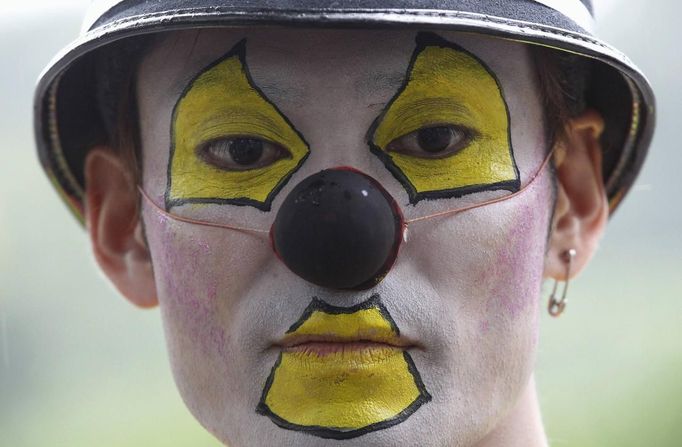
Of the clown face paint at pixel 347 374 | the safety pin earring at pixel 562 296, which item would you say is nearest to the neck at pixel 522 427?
the safety pin earring at pixel 562 296

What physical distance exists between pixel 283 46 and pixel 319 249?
0.41 metres

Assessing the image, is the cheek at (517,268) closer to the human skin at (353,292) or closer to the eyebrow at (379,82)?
the human skin at (353,292)

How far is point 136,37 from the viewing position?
6.40ft

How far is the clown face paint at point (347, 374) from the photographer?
1.67m

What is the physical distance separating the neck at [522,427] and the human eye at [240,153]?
0.71 meters

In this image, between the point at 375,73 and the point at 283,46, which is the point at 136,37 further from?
the point at 375,73

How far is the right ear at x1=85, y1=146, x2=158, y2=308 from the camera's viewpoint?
7.22 ft

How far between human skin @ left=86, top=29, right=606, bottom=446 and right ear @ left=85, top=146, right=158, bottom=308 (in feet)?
0.81

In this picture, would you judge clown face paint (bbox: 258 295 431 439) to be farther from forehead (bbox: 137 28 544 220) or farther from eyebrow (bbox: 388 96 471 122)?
eyebrow (bbox: 388 96 471 122)

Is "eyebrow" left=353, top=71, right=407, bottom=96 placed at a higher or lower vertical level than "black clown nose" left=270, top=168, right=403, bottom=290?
higher

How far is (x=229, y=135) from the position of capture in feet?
5.95

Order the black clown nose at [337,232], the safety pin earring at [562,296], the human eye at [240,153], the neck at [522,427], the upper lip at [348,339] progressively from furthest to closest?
the safety pin earring at [562,296] < the neck at [522,427] < the human eye at [240,153] < the upper lip at [348,339] < the black clown nose at [337,232]

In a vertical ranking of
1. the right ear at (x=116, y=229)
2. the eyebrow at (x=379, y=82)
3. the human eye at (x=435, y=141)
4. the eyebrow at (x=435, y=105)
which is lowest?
the right ear at (x=116, y=229)

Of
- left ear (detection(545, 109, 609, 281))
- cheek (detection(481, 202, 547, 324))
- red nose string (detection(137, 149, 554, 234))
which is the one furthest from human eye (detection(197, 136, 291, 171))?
left ear (detection(545, 109, 609, 281))
